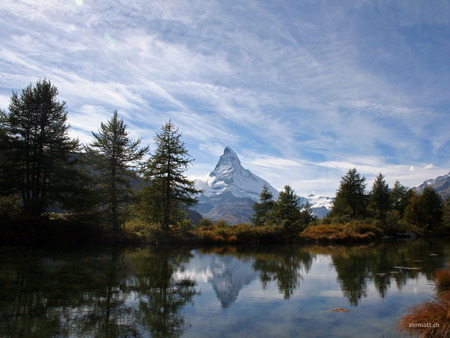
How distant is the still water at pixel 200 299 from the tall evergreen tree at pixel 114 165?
12.1 meters

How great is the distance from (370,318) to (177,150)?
27165 mm

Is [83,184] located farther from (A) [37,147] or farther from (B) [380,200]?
(B) [380,200]

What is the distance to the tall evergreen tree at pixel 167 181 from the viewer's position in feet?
106

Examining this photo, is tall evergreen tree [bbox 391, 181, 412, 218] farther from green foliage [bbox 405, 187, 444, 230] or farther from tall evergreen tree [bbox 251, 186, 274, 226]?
Result: tall evergreen tree [bbox 251, 186, 274, 226]

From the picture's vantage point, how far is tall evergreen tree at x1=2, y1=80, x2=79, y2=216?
1050 inches

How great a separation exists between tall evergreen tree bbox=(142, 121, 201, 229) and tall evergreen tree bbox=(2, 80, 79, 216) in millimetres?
8070

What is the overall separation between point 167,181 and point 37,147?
1246 cm

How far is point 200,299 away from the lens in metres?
10.7

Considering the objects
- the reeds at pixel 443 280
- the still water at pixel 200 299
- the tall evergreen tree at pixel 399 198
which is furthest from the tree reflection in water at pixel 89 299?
the tall evergreen tree at pixel 399 198

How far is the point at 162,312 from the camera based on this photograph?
888 centimetres

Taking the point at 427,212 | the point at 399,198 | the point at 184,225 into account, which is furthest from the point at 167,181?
the point at 399,198

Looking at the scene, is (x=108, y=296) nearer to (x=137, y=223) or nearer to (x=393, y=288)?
(x=393, y=288)

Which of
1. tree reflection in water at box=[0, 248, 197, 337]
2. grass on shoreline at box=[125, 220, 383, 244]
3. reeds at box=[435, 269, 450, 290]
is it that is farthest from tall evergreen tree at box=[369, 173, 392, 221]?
tree reflection in water at box=[0, 248, 197, 337]

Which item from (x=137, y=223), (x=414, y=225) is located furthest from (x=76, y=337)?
(x=414, y=225)
